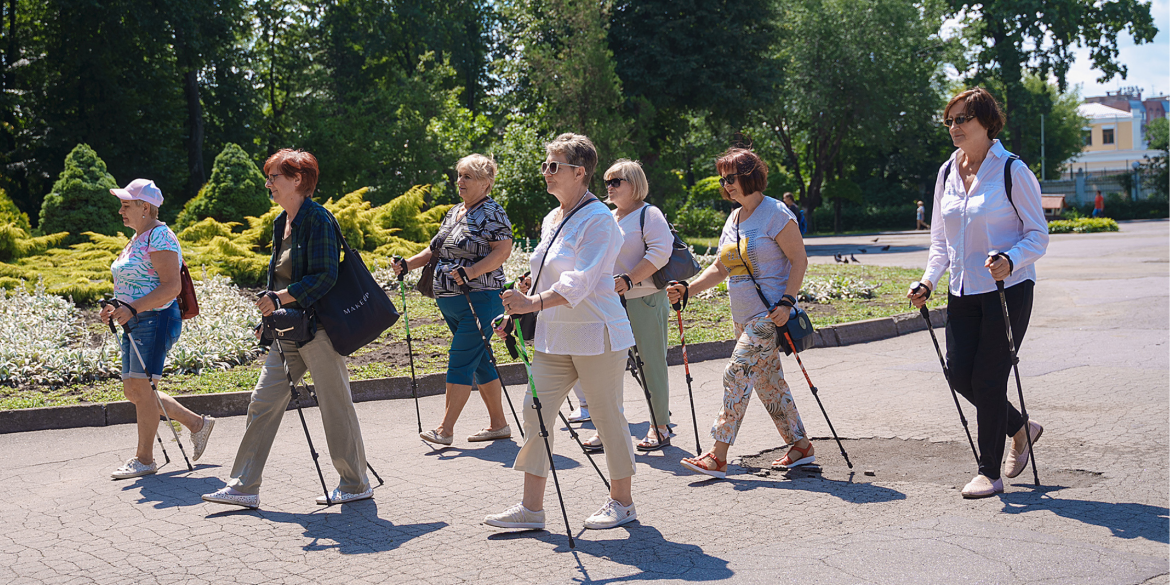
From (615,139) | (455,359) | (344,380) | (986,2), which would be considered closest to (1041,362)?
(455,359)

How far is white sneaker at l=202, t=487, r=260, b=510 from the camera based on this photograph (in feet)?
17.4

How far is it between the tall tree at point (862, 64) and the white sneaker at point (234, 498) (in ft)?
133

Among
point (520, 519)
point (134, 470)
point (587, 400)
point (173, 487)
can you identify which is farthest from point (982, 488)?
point (134, 470)

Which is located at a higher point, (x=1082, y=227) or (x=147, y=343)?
(x=147, y=343)

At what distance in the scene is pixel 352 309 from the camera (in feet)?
17.1

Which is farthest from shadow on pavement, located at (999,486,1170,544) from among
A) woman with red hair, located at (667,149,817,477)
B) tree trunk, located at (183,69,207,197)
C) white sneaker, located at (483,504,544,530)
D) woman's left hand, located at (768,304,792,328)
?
tree trunk, located at (183,69,207,197)

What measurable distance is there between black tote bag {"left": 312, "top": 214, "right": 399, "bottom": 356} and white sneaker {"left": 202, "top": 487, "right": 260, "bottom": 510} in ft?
3.18

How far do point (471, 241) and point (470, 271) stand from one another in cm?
22

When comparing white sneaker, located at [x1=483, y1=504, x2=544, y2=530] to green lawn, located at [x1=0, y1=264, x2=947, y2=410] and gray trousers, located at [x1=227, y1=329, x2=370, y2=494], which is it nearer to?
gray trousers, located at [x1=227, y1=329, x2=370, y2=494]

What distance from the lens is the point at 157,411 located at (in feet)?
20.4

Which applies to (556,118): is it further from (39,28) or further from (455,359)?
(455,359)

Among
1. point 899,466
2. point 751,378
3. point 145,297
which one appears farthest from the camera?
point 145,297

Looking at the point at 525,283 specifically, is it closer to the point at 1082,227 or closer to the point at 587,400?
the point at 587,400

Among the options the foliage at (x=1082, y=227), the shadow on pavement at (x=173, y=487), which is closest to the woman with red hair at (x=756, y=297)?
the shadow on pavement at (x=173, y=487)
